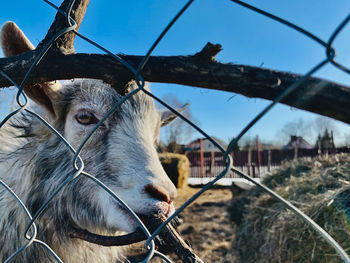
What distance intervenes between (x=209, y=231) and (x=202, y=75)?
6.56 m

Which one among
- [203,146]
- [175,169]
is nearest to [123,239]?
[175,169]

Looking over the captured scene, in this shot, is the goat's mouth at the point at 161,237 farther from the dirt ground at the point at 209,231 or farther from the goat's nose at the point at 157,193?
the dirt ground at the point at 209,231

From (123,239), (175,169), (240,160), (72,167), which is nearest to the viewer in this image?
(123,239)

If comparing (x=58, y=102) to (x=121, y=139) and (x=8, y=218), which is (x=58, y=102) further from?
(x=8, y=218)

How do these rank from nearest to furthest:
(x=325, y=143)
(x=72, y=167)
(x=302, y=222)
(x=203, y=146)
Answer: (x=72, y=167) → (x=302, y=222) → (x=325, y=143) → (x=203, y=146)

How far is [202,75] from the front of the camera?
0.84 meters

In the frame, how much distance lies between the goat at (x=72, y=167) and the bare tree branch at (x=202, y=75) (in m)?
0.88

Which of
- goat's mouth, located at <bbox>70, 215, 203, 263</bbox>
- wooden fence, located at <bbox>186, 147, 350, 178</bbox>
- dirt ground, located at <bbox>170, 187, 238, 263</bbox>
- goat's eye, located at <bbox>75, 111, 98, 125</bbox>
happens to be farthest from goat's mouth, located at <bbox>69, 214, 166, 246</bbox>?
wooden fence, located at <bbox>186, 147, 350, 178</bbox>

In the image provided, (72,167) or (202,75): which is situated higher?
(202,75)

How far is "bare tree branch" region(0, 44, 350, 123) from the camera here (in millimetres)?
672

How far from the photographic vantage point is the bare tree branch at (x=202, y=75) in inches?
26.5

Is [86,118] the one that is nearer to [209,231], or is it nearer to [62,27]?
[62,27]

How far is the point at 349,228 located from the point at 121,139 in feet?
7.45

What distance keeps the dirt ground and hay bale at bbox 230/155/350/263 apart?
63cm
